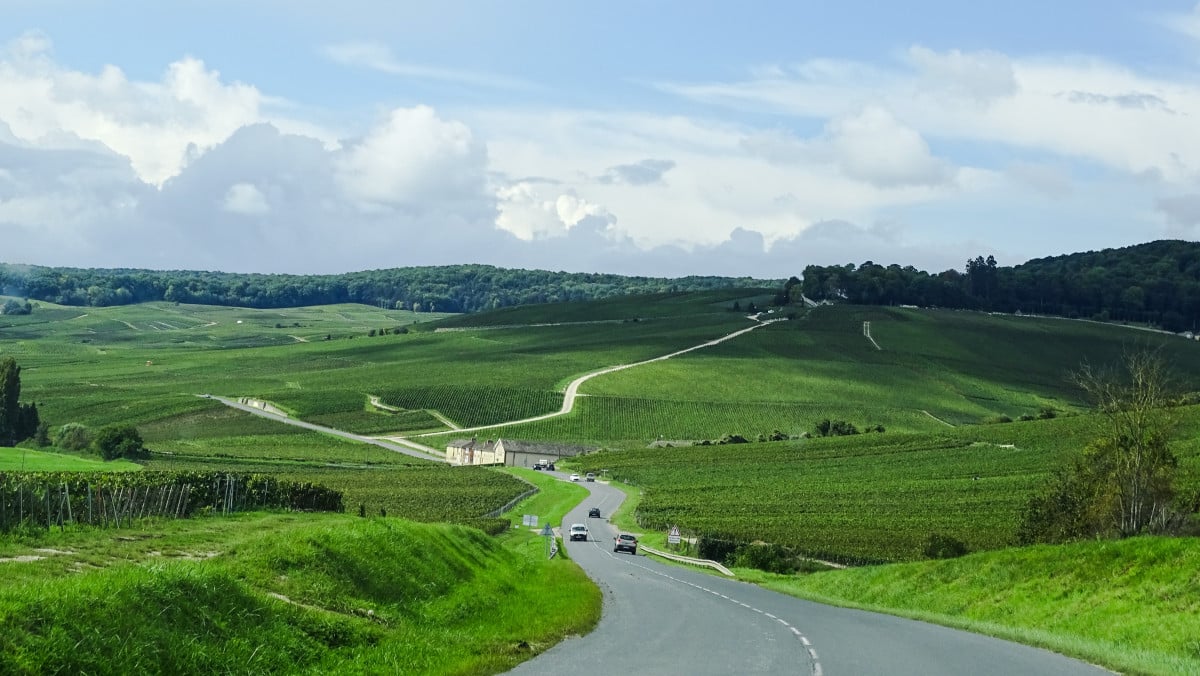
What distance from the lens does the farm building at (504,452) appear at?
138m

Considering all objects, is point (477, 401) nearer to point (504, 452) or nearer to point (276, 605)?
point (504, 452)

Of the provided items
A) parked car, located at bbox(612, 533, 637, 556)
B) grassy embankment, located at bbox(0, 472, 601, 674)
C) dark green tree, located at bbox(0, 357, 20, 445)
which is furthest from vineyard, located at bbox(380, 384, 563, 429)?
grassy embankment, located at bbox(0, 472, 601, 674)

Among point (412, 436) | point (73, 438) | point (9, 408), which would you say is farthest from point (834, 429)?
point (9, 408)

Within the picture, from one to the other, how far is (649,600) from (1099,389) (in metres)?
31.3

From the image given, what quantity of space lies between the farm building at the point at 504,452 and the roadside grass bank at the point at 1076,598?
321ft

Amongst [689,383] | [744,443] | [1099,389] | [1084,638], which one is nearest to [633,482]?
[744,443]

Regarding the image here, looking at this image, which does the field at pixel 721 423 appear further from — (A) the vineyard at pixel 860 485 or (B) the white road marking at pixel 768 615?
(B) the white road marking at pixel 768 615

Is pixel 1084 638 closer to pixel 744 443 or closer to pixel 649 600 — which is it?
pixel 649 600

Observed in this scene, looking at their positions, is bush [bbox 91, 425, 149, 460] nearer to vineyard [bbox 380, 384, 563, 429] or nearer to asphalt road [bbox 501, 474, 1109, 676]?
vineyard [bbox 380, 384, 563, 429]

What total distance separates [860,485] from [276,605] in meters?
89.0

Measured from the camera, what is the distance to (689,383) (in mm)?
171750

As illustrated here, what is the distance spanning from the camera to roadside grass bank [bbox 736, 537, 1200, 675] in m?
23.1

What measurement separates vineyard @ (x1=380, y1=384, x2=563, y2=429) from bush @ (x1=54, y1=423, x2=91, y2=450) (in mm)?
46144

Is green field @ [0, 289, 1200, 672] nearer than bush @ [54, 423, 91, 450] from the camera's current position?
Yes
